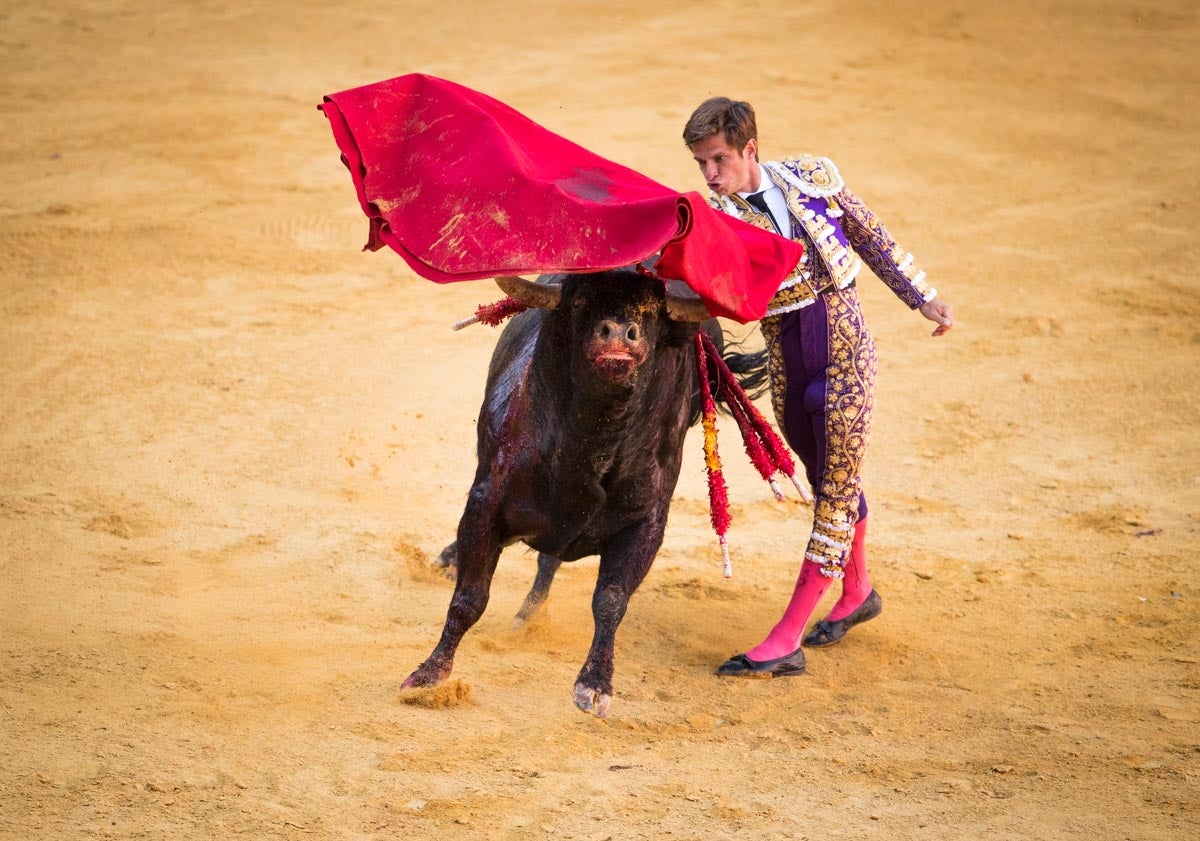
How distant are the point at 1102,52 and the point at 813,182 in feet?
32.2

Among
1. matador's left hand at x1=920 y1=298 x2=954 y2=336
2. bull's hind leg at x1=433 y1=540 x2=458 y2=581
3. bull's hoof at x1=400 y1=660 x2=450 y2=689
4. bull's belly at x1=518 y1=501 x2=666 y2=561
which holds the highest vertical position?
matador's left hand at x1=920 y1=298 x2=954 y2=336

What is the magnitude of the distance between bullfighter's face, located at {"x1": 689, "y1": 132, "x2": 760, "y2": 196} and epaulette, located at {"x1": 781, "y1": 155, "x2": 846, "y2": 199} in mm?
174

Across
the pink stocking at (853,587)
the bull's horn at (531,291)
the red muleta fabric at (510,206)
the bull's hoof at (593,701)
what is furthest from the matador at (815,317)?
the bull's hoof at (593,701)

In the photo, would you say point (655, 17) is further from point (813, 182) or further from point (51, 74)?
point (813, 182)

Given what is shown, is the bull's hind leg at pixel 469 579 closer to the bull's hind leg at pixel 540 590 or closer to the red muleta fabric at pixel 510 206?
the red muleta fabric at pixel 510 206

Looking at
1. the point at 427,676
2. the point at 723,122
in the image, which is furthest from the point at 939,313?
the point at 427,676

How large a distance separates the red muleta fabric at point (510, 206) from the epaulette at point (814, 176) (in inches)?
24.3

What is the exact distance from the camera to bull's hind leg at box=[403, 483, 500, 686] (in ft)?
14.0

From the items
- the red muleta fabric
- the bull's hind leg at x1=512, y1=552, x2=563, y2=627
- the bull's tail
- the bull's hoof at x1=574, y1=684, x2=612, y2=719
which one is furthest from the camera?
the bull's tail

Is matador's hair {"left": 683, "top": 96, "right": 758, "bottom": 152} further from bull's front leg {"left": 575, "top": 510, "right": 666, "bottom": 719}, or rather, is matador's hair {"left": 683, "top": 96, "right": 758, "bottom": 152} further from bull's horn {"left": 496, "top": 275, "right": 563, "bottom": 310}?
bull's front leg {"left": 575, "top": 510, "right": 666, "bottom": 719}

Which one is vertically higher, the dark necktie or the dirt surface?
the dark necktie

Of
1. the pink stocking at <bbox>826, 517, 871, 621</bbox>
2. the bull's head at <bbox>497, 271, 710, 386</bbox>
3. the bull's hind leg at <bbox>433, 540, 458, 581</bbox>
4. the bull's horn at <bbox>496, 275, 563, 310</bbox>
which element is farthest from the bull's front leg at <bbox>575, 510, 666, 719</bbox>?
the bull's hind leg at <bbox>433, 540, 458, 581</bbox>

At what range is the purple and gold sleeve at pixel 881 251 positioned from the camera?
4762 millimetres

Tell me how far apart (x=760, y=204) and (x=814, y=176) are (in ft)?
0.76
